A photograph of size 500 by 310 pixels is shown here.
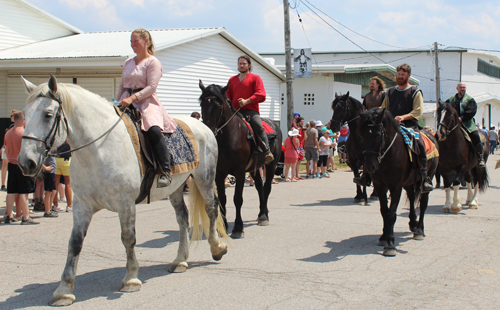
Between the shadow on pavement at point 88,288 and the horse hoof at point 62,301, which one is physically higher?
the horse hoof at point 62,301

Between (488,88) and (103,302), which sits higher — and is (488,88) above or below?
above

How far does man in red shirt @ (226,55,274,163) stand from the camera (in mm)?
8352

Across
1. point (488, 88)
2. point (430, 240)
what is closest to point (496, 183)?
point (430, 240)

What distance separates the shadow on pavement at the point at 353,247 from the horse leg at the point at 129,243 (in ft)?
7.64

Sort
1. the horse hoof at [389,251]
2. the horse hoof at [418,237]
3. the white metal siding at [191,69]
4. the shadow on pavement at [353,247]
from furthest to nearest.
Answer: the white metal siding at [191,69], the horse hoof at [418,237], the horse hoof at [389,251], the shadow on pavement at [353,247]

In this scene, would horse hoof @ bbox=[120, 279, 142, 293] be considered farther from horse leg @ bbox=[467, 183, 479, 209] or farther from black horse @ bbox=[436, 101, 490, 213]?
horse leg @ bbox=[467, 183, 479, 209]

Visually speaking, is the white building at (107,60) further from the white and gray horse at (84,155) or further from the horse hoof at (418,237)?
the horse hoof at (418,237)

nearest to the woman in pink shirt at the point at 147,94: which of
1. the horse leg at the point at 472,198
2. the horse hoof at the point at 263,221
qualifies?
the horse hoof at the point at 263,221

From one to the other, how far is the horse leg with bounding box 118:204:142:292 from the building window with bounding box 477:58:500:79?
196ft

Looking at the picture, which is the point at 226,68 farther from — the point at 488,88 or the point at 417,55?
the point at 488,88

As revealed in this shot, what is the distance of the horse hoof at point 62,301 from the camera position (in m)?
4.52

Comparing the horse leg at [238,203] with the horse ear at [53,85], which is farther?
the horse leg at [238,203]

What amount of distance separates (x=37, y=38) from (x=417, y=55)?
43.8 meters

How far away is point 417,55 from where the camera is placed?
176 feet
